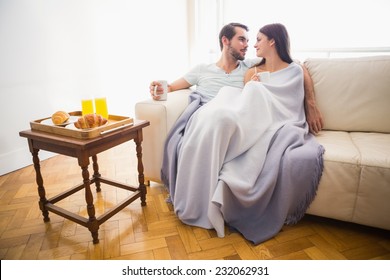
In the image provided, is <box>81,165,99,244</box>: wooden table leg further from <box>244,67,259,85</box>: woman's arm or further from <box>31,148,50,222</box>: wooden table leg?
<box>244,67,259,85</box>: woman's arm

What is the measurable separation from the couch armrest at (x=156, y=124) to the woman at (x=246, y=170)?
0.60 ft

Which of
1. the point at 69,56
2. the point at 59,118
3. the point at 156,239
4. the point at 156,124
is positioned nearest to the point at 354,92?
the point at 156,124

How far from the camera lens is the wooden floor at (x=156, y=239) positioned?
115 cm

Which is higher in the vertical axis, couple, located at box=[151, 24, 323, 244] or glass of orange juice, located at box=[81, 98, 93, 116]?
glass of orange juice, located at box=[81, 98, 93, 116]

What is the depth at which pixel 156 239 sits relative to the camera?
1.25 meters

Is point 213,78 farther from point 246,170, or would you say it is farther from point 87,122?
point 87,122

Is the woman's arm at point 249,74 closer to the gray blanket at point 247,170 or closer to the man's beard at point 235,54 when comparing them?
the man's beard at point 235,54

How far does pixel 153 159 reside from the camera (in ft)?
5.25

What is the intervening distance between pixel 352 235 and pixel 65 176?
68.5 inches

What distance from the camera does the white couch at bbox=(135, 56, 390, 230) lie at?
1.15 m

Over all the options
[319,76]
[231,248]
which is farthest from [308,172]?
[319,76]

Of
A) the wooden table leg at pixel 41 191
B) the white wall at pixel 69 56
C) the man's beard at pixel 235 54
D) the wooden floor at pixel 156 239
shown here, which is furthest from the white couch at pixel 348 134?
the white wall at pixel 69 56

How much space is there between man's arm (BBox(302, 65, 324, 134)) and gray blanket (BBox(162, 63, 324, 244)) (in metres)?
0.15

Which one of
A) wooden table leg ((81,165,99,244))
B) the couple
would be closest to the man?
the couple
